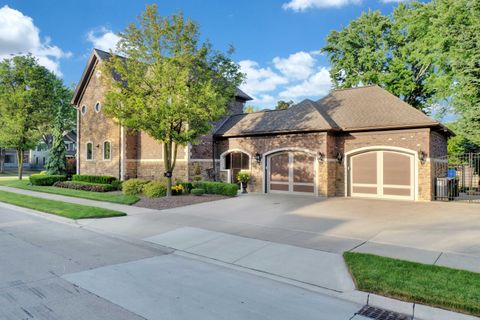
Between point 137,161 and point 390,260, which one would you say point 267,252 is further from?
point 137,161

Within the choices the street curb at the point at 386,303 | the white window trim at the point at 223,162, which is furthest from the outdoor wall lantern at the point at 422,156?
the street curb at the point at 386,303

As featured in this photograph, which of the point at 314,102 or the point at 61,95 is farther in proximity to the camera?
the point at 61,95

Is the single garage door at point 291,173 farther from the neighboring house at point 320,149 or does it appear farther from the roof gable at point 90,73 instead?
the roof gable at point 90,73

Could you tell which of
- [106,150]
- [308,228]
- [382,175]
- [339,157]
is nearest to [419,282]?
[308,228]

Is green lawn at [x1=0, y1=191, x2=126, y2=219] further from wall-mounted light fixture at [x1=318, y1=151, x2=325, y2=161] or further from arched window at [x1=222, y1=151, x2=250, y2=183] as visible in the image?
wall-mounted light fixture at [x1=318, y1=151, x2=325, y2=161]

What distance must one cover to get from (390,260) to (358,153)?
444 inches

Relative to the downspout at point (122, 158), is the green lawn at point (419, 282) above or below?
below

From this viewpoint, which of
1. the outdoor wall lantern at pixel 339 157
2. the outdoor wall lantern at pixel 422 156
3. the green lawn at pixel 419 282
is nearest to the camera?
the green lawn at pixel 419 282

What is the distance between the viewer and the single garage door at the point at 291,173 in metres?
16.9

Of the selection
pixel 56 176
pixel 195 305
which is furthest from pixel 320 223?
pixel 56 176

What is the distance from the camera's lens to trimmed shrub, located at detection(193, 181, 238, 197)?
16.4m

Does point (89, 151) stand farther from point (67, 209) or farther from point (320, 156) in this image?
point (320, 156)

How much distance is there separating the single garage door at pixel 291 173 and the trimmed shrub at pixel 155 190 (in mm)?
6263

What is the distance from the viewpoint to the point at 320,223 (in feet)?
32.3
